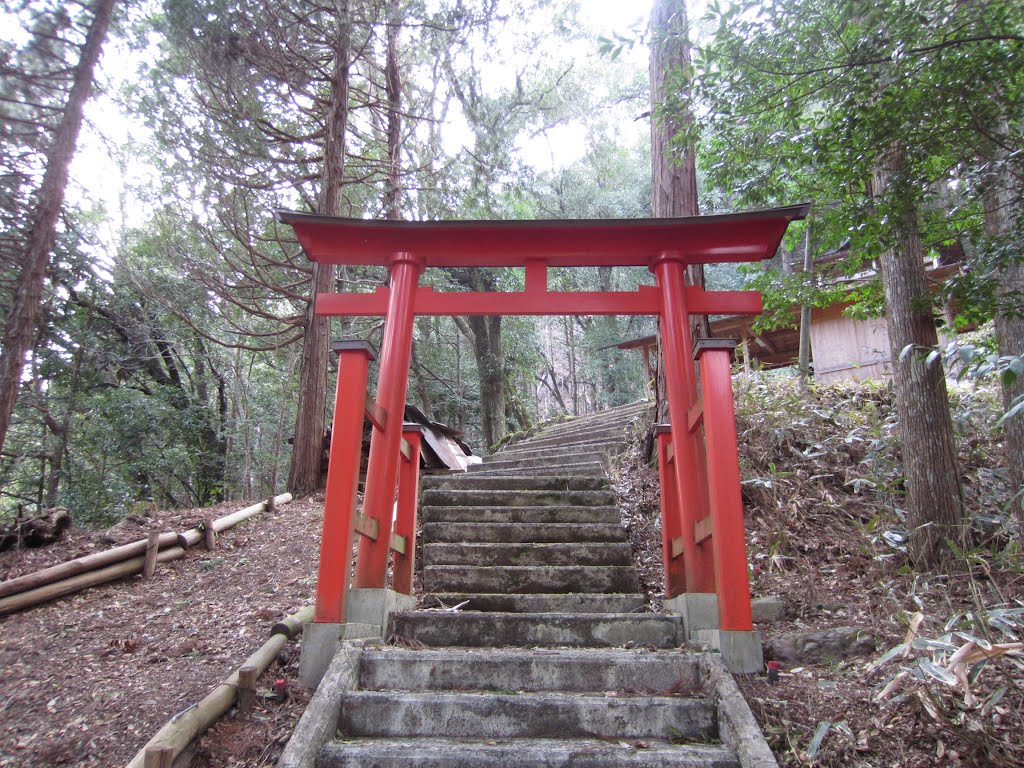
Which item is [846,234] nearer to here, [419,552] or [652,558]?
[652,558]

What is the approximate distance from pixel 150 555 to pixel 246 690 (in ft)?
9.63

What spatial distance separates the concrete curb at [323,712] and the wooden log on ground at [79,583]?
3095 mm

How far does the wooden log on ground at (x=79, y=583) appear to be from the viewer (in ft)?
14.4

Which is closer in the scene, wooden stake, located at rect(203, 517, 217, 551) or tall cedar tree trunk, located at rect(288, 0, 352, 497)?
wooden stake, located at rect(203, 517, 217, 551)

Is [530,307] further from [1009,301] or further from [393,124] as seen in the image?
[393,124]

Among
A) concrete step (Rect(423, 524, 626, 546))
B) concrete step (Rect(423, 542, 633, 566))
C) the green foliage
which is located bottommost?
concrete step (Rect(423, 542, 633, 566))

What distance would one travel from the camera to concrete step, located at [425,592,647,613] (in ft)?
12.6

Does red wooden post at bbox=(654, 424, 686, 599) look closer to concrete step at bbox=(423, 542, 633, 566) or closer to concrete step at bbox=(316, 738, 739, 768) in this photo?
concrete step at bbox=(423, 542, 633, 566)

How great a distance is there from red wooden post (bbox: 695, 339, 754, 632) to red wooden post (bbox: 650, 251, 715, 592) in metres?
0.42

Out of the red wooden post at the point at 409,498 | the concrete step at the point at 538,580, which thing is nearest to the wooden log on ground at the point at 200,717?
the red wooden post at the point at 409,498

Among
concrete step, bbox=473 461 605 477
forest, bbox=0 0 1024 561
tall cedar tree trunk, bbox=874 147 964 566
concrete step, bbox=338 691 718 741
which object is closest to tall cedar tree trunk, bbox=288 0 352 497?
forest, bbox=0 0 1024 561

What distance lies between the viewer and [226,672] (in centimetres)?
334

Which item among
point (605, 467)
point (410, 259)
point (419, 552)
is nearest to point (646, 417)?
point (605, 467)

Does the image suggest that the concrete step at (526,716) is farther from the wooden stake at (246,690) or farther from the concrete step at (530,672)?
the wooden stake at (246,690)
